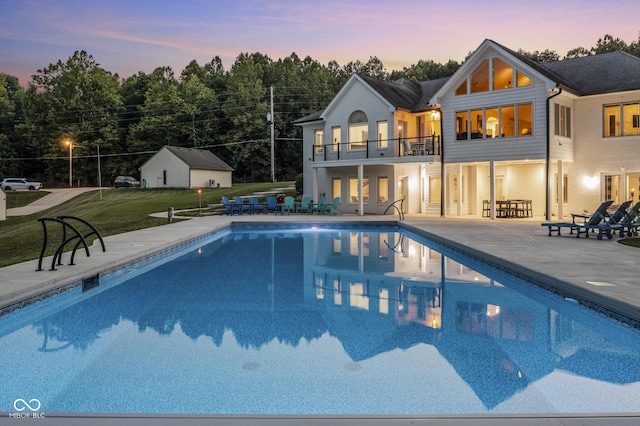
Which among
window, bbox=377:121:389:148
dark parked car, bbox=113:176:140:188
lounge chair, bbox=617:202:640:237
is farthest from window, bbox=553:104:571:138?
dark parked car, bbox=113:176:140:188

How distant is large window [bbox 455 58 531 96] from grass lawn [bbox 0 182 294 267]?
48.1 feet

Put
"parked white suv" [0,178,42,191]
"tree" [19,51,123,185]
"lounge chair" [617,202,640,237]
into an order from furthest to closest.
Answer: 1. "tree" [19,51,123,185]
2. "parked white suv" [0,178,42,191]
3. "lounge chair" [617,202,640,237]

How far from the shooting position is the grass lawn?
19356 millimetres

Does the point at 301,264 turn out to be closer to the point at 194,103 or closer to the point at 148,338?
the point at 148,338

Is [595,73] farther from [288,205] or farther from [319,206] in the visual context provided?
[288,205]

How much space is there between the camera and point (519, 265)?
30.0 ft

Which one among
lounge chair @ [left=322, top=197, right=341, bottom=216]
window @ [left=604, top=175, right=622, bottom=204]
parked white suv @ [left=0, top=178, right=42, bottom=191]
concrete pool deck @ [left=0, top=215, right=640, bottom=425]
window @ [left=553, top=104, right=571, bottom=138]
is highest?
window @ [left=553, top=104, right=571, bottom=138]

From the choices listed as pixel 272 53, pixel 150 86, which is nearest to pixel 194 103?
pixel 150 86

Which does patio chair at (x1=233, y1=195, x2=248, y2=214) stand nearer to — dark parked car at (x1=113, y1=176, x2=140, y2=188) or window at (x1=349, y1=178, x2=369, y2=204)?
window at (x1=349, y1=178, x2=369, y2=204)

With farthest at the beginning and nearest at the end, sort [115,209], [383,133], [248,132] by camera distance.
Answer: [248,132] < [115,209] < [383,133]

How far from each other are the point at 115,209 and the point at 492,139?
870 inches

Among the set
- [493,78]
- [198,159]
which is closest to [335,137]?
[493,78]

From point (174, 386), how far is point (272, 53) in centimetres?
7788

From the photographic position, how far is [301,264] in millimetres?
11781
